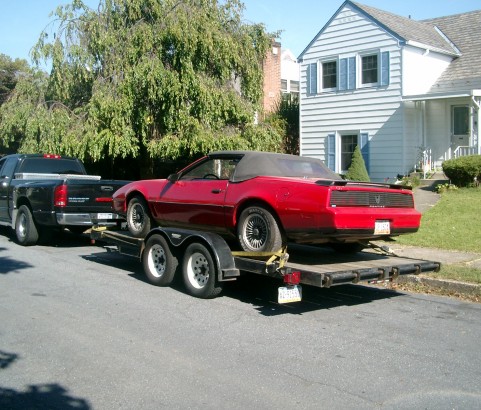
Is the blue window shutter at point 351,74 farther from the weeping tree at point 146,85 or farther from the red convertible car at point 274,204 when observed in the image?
the red convertible car at point 274,204

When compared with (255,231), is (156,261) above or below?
below

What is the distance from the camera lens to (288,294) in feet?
22.1

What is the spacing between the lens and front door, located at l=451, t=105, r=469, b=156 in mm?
20453

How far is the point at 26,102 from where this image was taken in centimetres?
1789

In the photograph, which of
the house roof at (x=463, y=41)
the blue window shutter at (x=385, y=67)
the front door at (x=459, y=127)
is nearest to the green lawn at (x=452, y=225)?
the front door at (x=459, y=127)

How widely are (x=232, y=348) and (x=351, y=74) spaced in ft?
57.6

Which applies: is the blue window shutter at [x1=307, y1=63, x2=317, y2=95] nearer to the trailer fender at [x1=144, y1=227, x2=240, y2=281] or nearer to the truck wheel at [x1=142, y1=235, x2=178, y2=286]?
the truck wheel at [x1=142, y1=235, x2=178, y2=286]

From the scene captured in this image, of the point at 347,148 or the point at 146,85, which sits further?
the point at 347,148

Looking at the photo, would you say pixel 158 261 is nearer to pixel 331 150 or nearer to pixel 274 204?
pixel 274 204

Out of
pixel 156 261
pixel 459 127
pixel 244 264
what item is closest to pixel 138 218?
pixel 156 261

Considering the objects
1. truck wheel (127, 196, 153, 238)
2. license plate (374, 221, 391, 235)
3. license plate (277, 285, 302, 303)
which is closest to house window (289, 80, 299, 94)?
truck wheel (127, 196, 153, 238)

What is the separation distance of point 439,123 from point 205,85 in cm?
921

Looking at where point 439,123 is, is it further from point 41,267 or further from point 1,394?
point 1,394

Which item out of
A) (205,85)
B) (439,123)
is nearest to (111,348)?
(205,85)
